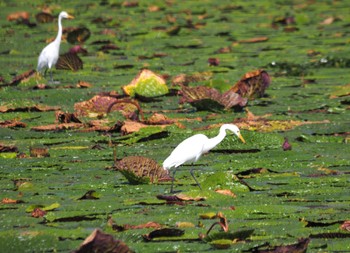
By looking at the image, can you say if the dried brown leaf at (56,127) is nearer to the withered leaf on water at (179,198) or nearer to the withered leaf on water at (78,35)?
the withered leaf on water at (179,198)

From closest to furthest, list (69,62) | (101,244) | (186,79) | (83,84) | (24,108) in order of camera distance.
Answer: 1. (101,244)
2. (24,108)
3. (83,84)
4. (186,79)
5. (69,62)

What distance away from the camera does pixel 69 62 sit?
454 inches

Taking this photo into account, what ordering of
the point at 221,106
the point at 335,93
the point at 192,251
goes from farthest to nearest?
the point at 335,93
the point at 221,106
the point at 192,251

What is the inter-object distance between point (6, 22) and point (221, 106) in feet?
22.3

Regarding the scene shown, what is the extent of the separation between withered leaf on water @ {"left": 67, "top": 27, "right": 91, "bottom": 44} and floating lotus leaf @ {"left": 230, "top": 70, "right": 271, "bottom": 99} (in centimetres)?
410

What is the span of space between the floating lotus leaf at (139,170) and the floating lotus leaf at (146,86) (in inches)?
128

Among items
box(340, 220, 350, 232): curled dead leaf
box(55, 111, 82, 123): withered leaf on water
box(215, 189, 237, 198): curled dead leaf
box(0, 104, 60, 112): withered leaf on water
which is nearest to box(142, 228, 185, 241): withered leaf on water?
box(340, 220, 350, 232): curled dead leaf

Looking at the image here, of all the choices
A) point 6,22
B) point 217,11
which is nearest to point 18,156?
point 6,22

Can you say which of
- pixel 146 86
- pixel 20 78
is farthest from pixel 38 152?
pixel 20 78

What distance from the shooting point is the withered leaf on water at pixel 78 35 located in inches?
531

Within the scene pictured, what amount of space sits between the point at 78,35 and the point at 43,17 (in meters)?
1.94

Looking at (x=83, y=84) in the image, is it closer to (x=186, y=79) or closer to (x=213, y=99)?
(x=186, y=79)

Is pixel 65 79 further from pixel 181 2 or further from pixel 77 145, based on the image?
pixel 181 2

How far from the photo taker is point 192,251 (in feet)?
16.7
